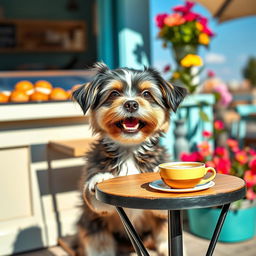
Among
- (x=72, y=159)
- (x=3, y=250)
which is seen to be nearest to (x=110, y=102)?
(x=72, y=159)

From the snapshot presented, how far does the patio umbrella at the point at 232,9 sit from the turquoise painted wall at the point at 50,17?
2.44 m

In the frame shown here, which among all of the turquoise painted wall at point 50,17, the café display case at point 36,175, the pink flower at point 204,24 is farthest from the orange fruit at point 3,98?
the turquoise painted wall at point 50,17

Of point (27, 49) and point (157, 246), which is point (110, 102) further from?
point (27, 49)

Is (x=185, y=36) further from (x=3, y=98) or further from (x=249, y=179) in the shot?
(x=3, y=98)

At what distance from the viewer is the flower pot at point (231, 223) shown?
9.43 ft

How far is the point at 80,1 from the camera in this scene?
7.36 m

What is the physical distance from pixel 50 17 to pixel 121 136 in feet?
18.5

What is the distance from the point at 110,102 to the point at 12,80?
2388mm

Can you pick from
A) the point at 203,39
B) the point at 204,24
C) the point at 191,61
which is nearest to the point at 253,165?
the point at 191,61

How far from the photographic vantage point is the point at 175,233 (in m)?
1.63

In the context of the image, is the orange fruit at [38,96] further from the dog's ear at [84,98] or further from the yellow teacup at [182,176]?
the yellow teacup at [182,176]

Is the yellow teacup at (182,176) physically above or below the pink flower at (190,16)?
below

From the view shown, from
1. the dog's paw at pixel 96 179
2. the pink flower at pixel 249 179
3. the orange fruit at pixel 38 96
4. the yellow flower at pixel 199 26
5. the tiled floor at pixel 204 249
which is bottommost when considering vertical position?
the tiled floor at pixel 204 249

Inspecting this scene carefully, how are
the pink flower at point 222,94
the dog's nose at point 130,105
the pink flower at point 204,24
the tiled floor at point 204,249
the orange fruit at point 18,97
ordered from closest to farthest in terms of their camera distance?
the dog's nose at point 130,105 → the tiled floor at point 204,249 → the orange fruit at point 18,97 → the pink flower at point 204,24 → the pink flower at point 222,94
